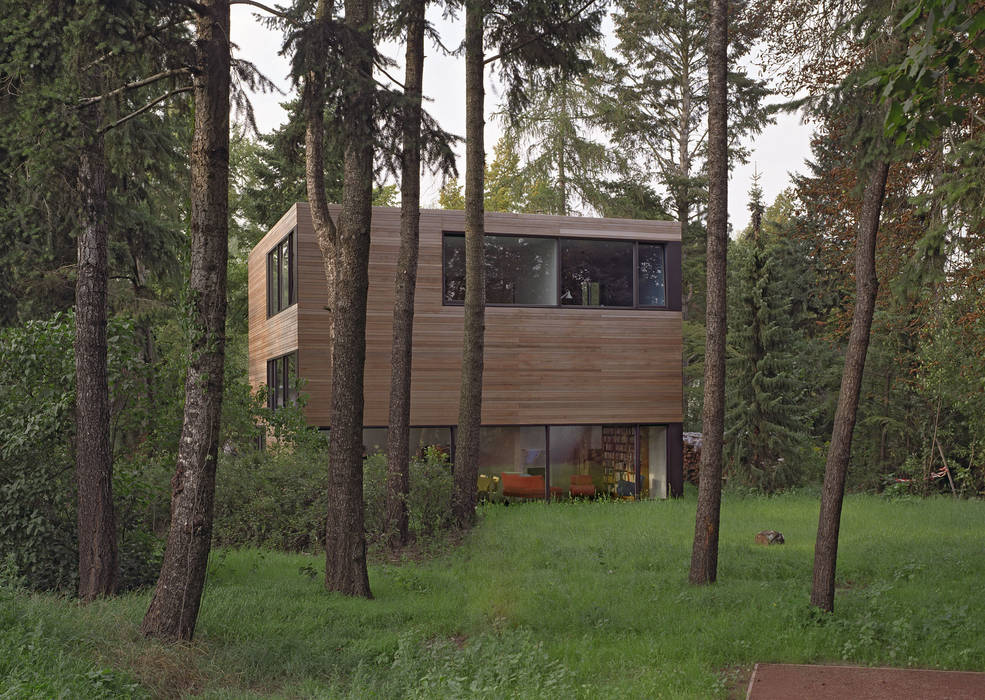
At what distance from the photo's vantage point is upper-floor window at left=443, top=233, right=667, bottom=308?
17703mm

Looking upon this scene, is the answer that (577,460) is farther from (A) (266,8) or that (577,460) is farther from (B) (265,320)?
(A) (266,8)

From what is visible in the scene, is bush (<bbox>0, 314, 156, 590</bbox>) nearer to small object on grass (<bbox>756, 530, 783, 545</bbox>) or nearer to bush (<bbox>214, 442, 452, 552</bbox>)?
bush (<bbox>214, 442, 452, 552</bbox>)

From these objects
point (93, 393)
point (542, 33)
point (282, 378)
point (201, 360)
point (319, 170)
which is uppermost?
point (542, 33)

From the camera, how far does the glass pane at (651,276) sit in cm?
1883

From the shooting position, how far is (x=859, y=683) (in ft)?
21.5

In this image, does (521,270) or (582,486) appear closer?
(521,270)

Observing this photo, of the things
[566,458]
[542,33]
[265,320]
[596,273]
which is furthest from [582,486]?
[542,33]

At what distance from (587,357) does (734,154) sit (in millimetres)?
12737

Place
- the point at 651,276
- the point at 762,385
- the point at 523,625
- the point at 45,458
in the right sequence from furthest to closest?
the point at 762,385 < the point at 651,276 < the point at 45,458 < the point at 523,625

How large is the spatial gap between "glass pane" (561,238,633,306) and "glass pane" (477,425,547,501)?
3.02 meters

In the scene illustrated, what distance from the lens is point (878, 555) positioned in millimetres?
11461

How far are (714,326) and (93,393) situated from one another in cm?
679

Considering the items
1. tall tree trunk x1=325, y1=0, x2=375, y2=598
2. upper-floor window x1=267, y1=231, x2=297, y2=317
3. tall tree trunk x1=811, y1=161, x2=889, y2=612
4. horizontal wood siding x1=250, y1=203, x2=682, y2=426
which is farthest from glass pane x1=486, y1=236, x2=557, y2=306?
tall tree trunk x1=811, y1=161, x2=889, y2=612

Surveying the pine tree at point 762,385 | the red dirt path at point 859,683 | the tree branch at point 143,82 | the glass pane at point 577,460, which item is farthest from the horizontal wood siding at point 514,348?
the red dirt path at point 859,683
